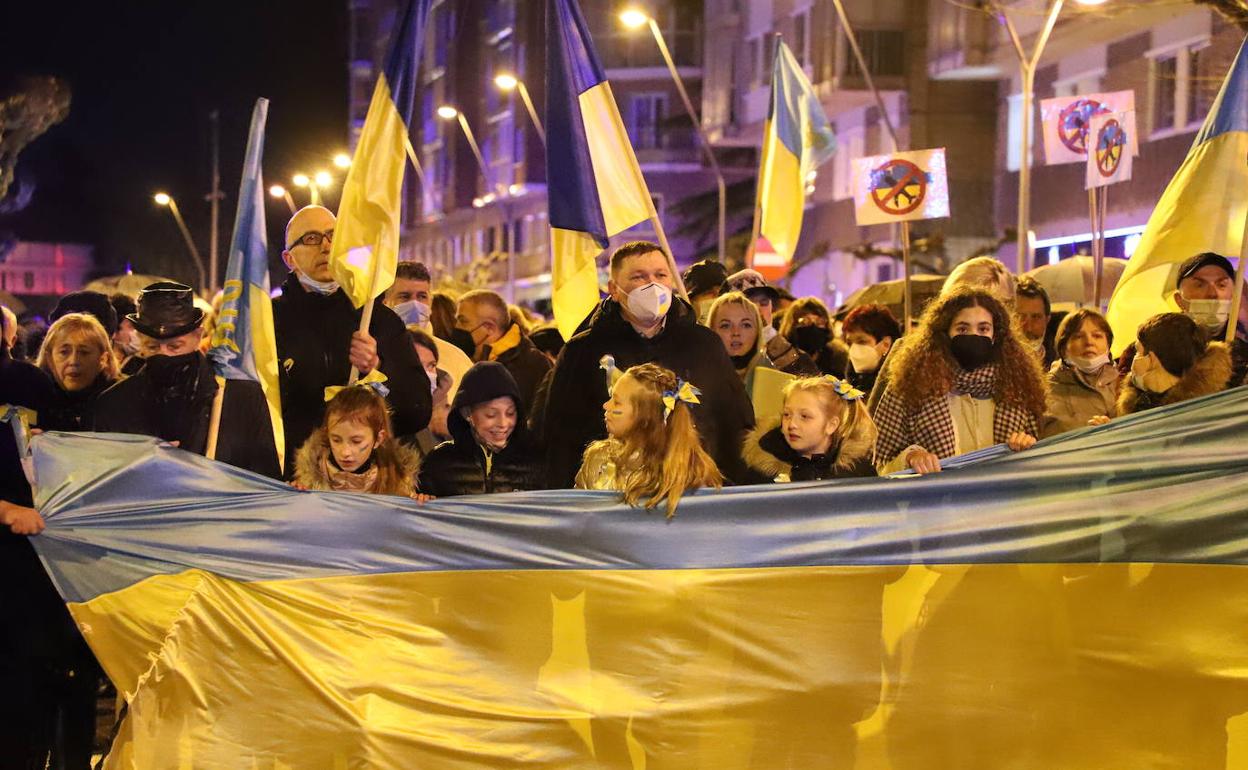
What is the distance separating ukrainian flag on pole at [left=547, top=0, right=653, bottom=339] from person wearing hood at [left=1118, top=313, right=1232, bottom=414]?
2341mm

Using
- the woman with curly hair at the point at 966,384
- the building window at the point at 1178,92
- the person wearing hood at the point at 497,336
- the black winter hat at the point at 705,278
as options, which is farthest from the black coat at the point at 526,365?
the building window at the point at 1178,92

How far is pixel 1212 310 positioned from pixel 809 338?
112 inches

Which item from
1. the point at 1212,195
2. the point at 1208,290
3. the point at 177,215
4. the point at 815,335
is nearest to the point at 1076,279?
the point at 815,335

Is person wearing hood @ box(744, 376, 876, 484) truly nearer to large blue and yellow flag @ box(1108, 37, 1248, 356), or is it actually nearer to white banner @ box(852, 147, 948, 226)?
large blue and yellow flag @ box(1108, 37, 1248, 356)

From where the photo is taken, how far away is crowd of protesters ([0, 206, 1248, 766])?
6.15 metres

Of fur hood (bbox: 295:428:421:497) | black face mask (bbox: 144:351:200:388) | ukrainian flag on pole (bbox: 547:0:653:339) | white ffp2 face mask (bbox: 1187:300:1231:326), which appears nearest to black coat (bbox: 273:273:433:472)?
black face mask (bbox: 144:351:200:388)

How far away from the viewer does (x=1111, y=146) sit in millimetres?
11633

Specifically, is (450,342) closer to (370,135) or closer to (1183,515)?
(370,135)

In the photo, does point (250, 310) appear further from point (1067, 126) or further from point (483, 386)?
point (1067, 126)

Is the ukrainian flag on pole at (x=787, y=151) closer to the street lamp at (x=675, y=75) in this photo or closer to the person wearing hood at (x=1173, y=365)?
the person wearing hood at (x=1173, y=365)

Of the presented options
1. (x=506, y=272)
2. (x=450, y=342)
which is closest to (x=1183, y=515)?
(x=450, y=342)

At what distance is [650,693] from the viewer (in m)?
5.65

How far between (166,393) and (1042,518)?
11.3 feet

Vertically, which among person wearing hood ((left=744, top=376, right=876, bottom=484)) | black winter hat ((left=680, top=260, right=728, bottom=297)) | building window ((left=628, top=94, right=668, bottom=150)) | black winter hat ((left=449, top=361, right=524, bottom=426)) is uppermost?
building window ((left=628, top=94, right=668, bottom=150))
